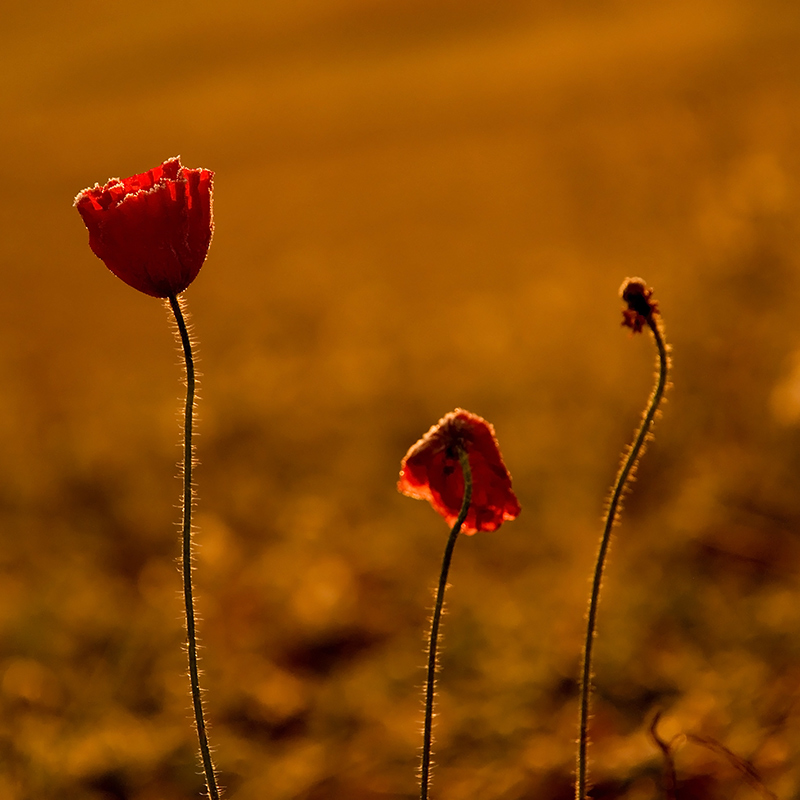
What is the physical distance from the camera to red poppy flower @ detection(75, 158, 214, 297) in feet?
4.15

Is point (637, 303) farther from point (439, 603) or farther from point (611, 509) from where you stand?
point (439, 603)

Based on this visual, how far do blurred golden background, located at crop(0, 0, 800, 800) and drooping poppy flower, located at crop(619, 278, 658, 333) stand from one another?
0.94 metres

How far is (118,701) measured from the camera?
8.21ft

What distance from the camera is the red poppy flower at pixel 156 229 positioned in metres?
1.26

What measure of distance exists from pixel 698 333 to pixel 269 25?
44.4 feet

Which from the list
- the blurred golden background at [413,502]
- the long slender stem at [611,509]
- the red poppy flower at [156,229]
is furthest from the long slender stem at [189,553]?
the blurred golden background at [413,502]

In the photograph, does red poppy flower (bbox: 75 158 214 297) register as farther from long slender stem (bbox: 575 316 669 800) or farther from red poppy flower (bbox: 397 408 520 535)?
long slender stem (bbox: 575 316 669 800)

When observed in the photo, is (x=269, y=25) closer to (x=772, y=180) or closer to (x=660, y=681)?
(x=772, y=180)

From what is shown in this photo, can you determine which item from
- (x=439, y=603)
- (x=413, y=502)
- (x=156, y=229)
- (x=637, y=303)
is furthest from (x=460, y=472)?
(x=413, y=502)

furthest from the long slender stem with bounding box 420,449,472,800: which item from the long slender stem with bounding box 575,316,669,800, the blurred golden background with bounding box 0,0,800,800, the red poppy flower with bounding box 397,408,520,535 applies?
the blurred golden background with bounding box 0,0,800,800

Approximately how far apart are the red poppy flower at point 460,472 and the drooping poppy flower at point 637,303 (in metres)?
0.23

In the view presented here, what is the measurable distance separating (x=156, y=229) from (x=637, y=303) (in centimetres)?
63

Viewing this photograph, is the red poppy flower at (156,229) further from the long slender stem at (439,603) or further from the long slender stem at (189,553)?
the long slender stem at (439,603)

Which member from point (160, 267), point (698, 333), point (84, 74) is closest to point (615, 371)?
point (698, 333)
